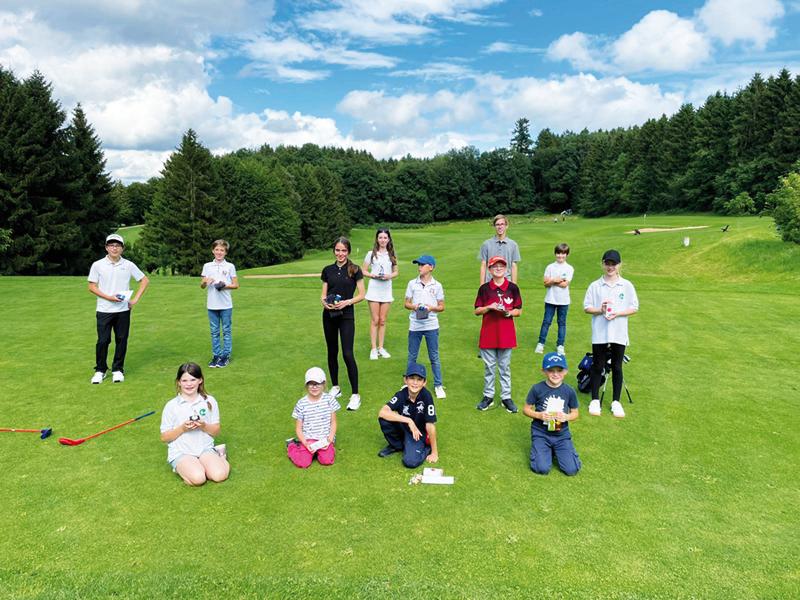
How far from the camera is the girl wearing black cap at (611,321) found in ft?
23.8

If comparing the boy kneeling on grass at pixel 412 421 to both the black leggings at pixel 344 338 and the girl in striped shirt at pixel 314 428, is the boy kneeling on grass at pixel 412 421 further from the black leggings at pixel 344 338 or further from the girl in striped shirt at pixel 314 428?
the black leggings at pixel 344 338

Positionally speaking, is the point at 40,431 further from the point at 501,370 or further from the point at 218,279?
the point at 501,370

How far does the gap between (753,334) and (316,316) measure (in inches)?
393

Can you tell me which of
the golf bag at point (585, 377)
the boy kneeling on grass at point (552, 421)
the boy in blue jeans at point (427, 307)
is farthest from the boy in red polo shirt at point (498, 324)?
the golf bag at point (585, 377)

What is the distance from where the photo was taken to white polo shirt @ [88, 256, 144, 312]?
8438 mm

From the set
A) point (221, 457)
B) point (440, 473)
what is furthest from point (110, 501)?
point (440, 473)

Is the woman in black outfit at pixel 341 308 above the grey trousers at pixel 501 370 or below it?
above

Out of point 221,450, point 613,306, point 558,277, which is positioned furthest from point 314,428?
point 558,277

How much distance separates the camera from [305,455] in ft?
18.9

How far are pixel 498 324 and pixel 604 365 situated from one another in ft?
5.77

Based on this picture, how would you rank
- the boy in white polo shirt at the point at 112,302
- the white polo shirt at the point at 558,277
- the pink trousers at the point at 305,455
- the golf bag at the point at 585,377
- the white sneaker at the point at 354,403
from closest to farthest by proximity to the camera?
the pink trousers at the point at 305,455, the white sneaker at the point at 354,403, the golf bag at the point at 585,377, the boy in white polo shirt at the point at 112,302, the white polo shirt at the point at 558,277

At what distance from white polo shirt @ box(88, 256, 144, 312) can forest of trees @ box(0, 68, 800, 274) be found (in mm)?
19640

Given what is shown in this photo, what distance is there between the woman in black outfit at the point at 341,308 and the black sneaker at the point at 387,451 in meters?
1.35

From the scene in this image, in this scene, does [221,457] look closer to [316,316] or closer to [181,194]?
[316,316]
